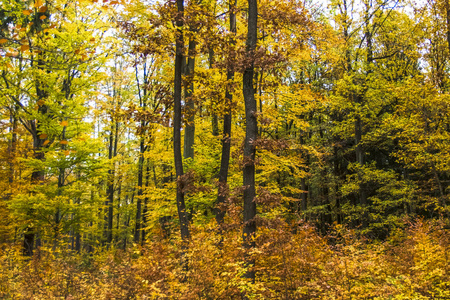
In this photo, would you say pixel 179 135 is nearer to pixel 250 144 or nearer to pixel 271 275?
pixel 250 144

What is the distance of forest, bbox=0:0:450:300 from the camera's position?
18.1 ft

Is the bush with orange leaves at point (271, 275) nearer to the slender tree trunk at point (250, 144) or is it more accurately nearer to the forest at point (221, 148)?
the forest at point (221, 148)

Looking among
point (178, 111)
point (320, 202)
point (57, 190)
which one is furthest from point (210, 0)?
point (320, 202)

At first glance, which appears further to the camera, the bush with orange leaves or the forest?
the forest

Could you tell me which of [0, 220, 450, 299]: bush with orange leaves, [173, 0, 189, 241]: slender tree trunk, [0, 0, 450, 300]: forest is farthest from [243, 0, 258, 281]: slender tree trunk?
[173, 0, 189, 241]: slender tree trunk

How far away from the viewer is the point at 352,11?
15883mm

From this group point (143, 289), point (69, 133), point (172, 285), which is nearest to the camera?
point (172, 285)

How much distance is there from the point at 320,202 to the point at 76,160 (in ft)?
51.5

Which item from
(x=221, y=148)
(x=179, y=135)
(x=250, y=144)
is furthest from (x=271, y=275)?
(x=221, y=148)

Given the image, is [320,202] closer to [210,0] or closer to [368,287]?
[210,0]

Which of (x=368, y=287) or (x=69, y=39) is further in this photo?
(x=69, y=39)

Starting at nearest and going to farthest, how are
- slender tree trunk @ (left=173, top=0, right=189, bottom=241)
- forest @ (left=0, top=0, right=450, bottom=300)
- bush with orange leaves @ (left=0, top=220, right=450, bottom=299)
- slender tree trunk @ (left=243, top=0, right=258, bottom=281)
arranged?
bush with orange leaves @ (left=0, top=220, right=450, bottom=299)
forest @ (left=0, top=0, right=450, bottom=300)
slender tree trunk @ (left=243, top=0, right=258, bottom=281)
slender tree trunk @ (left=173, top=0, right=189, bottom=241)

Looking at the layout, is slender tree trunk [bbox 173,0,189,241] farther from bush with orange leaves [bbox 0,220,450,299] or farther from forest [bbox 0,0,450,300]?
bush with orange leaves [bbox 0,220,450,299]

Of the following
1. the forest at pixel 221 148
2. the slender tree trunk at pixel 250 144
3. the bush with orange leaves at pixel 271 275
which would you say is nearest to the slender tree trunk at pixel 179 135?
the forest at pixel 221 148
